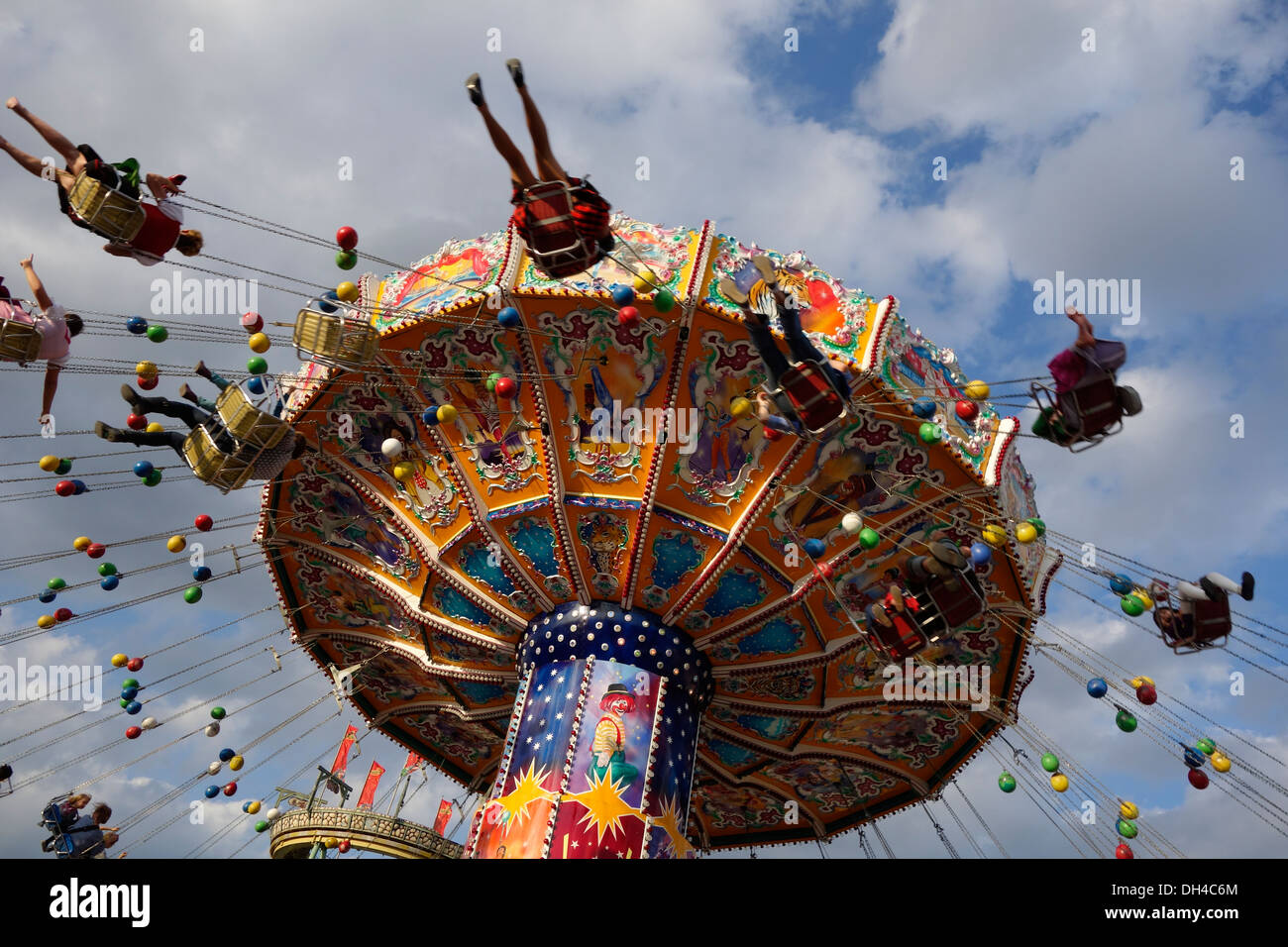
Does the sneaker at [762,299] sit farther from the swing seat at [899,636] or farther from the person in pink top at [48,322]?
the person in pink top at [48,322]

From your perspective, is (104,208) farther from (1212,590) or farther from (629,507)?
(1212,590)

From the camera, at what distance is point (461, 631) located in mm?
14125

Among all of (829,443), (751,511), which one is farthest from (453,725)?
(829,443)

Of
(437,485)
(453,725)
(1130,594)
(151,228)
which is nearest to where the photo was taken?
(151,228)

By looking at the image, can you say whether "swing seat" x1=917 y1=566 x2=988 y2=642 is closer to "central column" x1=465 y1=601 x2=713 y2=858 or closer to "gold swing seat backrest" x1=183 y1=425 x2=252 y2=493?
"central column" x1=465 y1=601 x2=713 y2=858

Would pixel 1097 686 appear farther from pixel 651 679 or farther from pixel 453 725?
pixel 453 725

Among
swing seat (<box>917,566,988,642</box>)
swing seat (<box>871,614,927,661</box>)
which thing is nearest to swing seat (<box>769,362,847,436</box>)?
swing seat (<box>917,566,988,642</box>)

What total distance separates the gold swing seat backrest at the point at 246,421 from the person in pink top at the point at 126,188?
1619mm

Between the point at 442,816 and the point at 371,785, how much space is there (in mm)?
1651

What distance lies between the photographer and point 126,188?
10.1 metres

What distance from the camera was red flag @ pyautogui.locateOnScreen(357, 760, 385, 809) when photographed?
65.3 ft

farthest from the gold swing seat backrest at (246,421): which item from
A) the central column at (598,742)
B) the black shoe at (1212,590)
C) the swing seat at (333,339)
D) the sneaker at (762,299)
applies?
the black shoe at (1212,590)

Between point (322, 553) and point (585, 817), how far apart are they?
5.36 metres

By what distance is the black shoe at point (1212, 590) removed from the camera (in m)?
11.2
